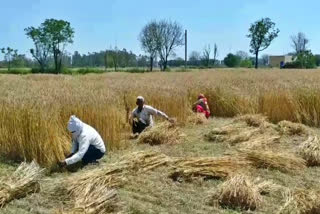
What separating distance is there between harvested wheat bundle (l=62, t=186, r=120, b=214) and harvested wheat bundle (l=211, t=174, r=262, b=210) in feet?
3.74

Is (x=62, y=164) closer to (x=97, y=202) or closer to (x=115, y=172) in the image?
(x=115, y=172)

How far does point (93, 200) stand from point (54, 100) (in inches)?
126

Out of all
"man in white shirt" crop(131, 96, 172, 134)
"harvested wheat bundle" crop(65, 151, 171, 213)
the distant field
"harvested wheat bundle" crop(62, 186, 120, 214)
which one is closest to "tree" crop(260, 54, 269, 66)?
the distant field

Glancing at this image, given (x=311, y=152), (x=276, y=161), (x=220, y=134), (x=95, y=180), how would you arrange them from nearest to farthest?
1. (x=95, y=180)
2. (x=276, y=161)
3. (x=311, y=152)
4. (x=220, y=134)

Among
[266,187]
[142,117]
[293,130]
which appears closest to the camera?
[266,187]

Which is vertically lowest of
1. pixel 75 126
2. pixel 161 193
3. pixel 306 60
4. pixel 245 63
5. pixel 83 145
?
pixel 161 193

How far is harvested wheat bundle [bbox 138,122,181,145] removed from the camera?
7.23 meters

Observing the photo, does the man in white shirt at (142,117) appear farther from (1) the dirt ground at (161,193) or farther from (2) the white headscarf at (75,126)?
(2) the white headscarf at (75,126)

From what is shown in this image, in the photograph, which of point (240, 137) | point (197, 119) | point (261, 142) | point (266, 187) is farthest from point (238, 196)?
point (197, 119)

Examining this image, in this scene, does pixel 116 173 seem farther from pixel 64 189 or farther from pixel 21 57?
pixel 21 57

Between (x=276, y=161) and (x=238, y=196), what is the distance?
5.57 feet

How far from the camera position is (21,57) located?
59.7m

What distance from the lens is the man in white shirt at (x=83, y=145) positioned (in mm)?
5238

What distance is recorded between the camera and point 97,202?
3705 millimetres
